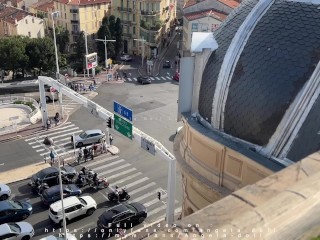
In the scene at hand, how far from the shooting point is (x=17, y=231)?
29250 mm

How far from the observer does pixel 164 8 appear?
287ft

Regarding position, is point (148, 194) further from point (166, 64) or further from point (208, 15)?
point (166, 64)

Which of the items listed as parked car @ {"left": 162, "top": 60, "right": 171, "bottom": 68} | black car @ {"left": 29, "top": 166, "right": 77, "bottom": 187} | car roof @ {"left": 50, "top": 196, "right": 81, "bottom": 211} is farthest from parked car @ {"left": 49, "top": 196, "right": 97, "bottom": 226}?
parked car @ {"left": 162, "top": 60, "right": 171, "bottom": 68}

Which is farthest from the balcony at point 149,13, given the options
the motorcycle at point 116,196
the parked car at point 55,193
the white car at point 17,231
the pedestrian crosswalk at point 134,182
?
the white car at point 17,231

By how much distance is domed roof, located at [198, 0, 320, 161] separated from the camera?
14680mm

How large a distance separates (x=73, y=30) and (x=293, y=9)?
7453cm

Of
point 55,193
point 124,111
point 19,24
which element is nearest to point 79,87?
point 19,24

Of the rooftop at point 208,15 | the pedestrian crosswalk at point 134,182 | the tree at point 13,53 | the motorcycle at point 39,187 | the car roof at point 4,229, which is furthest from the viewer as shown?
the rooftop at point 208,15

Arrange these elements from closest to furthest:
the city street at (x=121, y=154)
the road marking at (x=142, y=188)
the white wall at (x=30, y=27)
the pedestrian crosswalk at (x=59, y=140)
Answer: the city street at (x=121, y=154), the road marking at (x=142, y=188), the pedestrian crosswalk at (x=59, y=140), the white wall at (x=30, y=27)

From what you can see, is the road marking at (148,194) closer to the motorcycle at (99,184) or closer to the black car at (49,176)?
the motorcycle at (99,184)

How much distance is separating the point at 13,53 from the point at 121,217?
4313 cm

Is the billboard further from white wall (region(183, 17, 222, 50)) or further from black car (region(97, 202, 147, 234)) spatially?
black car (region(97, 202, 147, 234))

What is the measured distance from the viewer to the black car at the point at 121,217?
2980cm

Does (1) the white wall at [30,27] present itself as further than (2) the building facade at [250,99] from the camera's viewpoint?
Yes
